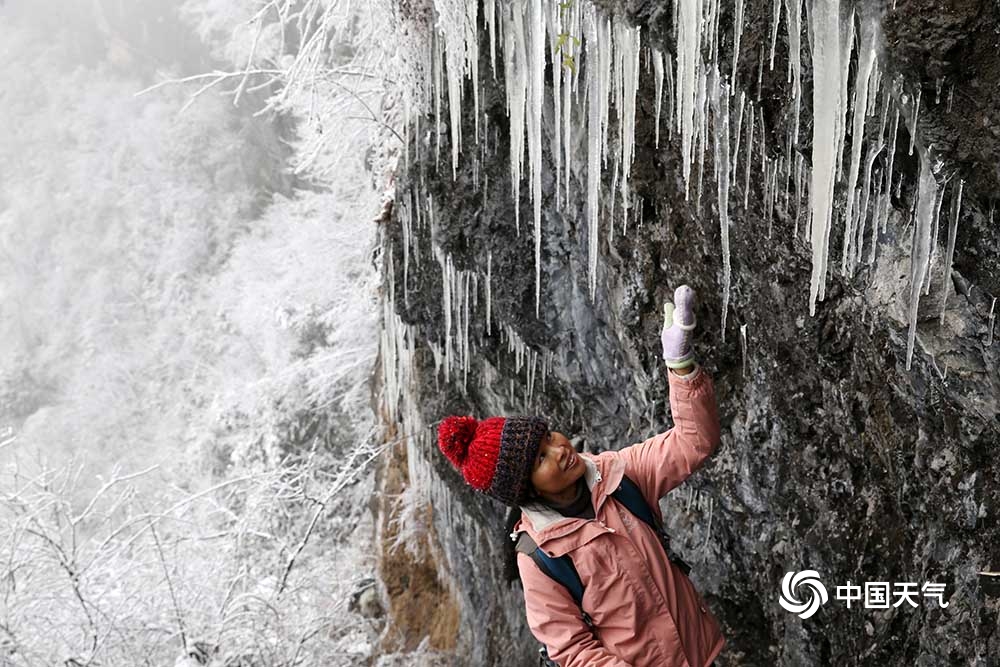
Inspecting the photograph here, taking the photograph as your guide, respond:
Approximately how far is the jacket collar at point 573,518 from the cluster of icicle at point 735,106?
71 cm

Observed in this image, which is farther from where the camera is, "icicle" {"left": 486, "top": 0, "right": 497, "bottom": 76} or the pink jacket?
"icicle" {"left": 486, "top": 0, "right": 497, "bottom": 76}

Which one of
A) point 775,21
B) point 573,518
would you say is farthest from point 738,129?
point 573,518

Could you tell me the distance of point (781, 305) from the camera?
9.01ft

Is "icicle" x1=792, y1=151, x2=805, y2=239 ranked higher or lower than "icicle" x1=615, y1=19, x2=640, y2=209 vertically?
lower

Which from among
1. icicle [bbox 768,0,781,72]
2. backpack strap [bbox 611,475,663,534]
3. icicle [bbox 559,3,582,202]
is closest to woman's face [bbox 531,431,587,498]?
backpack strap [bbox 611,475,663,534]

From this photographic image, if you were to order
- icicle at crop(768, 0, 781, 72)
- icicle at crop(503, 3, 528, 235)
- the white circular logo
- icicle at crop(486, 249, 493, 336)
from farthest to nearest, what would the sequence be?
icicle at crop(486, 249, 493, 336) < icicle at crop(503, 3, 528, 235) < the white circular logo < icicle at crop(768, 0, 781, 72)

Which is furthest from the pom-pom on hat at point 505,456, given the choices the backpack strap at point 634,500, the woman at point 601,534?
the backpack strap at point 634,500

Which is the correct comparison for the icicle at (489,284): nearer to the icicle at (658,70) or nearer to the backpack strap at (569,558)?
the icicle at (658,70)

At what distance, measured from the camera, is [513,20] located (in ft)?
11.1

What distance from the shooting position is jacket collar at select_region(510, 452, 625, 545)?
2.23 meters

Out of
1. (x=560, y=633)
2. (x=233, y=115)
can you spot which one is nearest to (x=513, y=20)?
(x=560, y=633)

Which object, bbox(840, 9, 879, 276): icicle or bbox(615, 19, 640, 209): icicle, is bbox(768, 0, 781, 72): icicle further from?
bbox(615, 19, 640, 209): icicle

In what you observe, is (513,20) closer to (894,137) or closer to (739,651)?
(894,137)

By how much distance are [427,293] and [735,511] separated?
258cm
